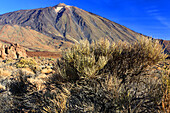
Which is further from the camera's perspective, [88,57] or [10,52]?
[10,52]

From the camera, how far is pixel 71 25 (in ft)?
501

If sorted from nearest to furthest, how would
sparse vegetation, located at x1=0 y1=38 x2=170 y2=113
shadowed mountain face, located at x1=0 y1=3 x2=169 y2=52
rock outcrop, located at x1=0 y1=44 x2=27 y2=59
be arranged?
sparse vegetation, located at x1=0 y1=38 x2=170 y2=113 < rock outcrop, located at x1=0 y1=44 x2=27 y2=59 < shadowed mountain face, located at x1=0 y1=3 x2=169 y2=52

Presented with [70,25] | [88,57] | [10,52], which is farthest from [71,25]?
[88,57]

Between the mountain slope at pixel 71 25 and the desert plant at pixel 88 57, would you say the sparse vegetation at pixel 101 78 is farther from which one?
the mountain slope at pixel 71 25

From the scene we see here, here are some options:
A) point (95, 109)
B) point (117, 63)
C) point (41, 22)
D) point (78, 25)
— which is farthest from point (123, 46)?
point (41, 22)

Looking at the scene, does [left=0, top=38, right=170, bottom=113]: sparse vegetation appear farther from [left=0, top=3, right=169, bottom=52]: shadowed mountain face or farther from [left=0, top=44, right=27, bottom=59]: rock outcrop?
[left=0, top=3, right=169, bottom=52]: shadowed mountain face

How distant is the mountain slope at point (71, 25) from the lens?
13375cm

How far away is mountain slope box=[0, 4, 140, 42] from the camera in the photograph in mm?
133750

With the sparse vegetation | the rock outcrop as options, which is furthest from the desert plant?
the rock outcrop

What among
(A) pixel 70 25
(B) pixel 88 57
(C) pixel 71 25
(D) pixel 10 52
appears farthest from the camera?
(C) pixel 71 25

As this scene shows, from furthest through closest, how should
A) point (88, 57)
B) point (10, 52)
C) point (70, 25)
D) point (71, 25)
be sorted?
1. point (71, 25)
2. point (70, 25)
3. point (10, 52)
4. point (88, 57)

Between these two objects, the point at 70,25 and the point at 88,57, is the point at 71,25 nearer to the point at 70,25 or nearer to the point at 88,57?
the point at 70,25

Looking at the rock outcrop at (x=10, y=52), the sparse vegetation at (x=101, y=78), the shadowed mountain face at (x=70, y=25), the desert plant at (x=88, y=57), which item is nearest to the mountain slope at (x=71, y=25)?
the shadowed mountain face at (x=70, y=25)

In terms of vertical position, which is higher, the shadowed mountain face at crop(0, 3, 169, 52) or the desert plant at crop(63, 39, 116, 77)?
the shadowed mountain face at crop(0, 3, 169, 52)
